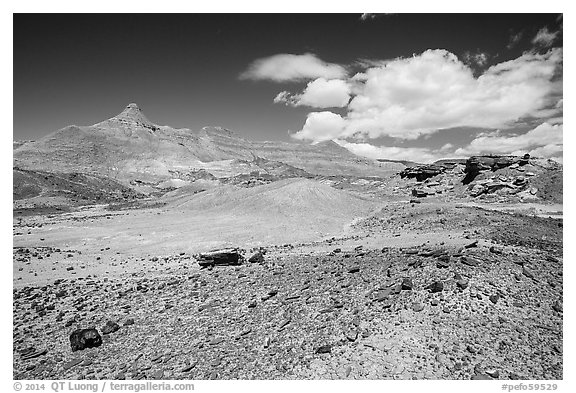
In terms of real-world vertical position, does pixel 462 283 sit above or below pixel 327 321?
above

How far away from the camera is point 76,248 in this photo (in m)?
26.8

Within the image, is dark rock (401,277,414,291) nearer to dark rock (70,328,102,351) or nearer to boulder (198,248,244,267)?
boulder (198,248,244,267)

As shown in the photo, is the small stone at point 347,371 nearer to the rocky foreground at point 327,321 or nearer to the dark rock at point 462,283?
the rocky foreground at point 327,321

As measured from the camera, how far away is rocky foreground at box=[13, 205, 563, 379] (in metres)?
7.61

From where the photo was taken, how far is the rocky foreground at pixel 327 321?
7.61 metres

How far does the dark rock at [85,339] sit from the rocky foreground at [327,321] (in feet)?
0.41

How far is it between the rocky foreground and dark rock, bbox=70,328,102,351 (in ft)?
0.41

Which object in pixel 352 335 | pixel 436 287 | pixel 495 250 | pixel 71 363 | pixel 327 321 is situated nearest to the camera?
pixel 352 335

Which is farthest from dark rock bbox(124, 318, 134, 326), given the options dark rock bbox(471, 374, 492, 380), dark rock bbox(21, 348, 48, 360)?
dark rock bbox(471, 374, 492, 380)

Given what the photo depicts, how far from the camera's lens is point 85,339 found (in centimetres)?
988

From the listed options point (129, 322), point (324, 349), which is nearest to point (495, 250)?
point (324, 349)

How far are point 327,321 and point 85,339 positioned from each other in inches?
272

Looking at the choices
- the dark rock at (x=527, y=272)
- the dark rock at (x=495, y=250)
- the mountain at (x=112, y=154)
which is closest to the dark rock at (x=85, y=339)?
the dark rock at (x=527, y=272)

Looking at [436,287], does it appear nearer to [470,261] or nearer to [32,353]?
[470,261]
